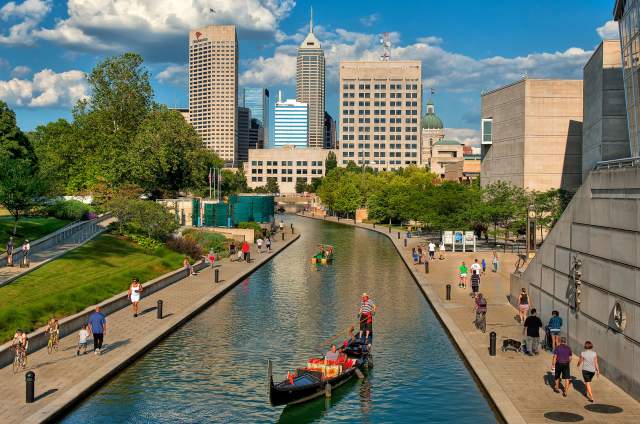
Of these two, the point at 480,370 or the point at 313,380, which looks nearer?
the point at 313,380

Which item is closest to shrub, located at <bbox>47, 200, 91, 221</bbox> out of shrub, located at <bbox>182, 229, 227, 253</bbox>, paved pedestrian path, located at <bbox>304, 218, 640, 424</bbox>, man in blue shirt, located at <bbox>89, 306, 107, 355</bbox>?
shrub, located at <bbox>182, 229, 227, 253</bbox>

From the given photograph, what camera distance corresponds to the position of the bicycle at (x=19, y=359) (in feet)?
78.1

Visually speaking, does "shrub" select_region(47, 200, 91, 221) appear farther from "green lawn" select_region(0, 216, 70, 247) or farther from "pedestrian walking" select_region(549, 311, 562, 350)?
"pedestrian walking" select_region(549, 311, 562, 350)

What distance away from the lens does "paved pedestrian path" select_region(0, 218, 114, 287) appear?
124 ft

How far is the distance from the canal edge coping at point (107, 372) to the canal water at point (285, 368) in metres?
0.30

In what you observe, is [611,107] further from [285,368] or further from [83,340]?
[83,340]

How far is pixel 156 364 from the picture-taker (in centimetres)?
2684

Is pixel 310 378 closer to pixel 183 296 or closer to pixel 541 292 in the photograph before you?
pixel 541 292

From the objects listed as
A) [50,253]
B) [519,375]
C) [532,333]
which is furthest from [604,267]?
[50,253]

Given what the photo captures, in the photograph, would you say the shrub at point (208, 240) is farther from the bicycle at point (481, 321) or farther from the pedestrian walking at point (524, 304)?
the pedestrian walking at point (524, 304)

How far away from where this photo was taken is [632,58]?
32.2m

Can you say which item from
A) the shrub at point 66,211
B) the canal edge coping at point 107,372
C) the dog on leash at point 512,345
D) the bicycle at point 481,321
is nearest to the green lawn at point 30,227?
the shrub at point 66,211

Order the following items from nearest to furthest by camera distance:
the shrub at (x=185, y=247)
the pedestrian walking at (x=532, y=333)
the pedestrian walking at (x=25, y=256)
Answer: the pedestrian walking at (x=532, y=333), the pedestrian walking at (x=25, y=256), the shrub at (x=185, y=247)

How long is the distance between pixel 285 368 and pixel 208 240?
41469mm
